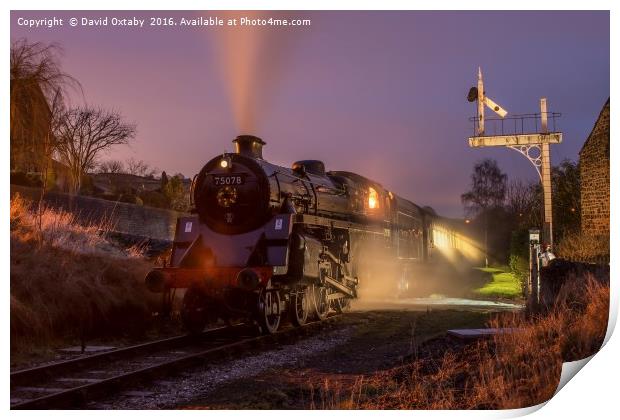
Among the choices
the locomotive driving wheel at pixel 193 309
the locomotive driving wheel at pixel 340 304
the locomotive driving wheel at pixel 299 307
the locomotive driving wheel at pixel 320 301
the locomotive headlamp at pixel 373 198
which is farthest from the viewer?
the locomotive headlamp at pixel 373 198

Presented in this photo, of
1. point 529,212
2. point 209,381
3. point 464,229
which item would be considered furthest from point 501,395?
point 464,229

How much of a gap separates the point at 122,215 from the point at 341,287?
7249 millimetres

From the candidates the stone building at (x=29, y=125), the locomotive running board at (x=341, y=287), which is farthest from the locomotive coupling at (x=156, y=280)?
the locomotive running board at (x=341, y=287)

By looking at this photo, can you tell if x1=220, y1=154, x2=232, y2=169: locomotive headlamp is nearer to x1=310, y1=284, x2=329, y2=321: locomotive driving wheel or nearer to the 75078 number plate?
the 75078 number plate

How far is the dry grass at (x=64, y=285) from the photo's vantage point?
29.3ft

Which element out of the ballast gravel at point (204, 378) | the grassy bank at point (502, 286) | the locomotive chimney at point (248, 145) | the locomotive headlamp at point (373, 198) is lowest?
the ballast gravel at point (204, 378)

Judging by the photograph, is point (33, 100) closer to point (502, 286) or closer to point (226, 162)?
point (226, 162)

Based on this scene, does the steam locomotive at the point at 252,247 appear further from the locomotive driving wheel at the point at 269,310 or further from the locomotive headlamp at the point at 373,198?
the locomotive headlamp at the point at 373,198

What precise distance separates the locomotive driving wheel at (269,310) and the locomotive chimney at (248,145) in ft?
7.75

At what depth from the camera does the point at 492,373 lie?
6.15 m

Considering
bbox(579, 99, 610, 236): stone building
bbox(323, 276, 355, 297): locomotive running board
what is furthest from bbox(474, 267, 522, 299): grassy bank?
bbox(579, 99, 610, 236): stone building

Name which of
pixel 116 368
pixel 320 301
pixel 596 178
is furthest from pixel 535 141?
pixel 116 368

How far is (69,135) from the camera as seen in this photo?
33.5 ft

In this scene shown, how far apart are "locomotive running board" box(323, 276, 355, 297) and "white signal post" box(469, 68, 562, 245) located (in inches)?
139
